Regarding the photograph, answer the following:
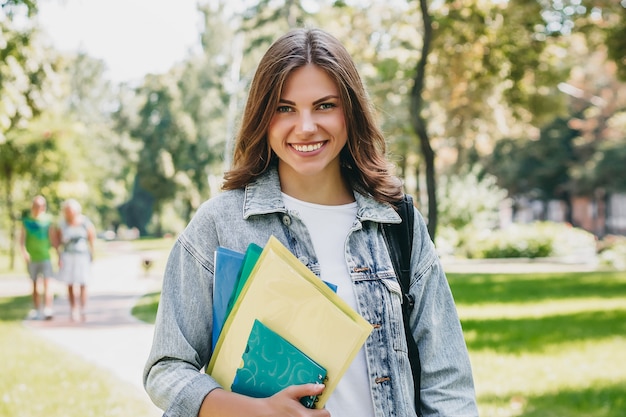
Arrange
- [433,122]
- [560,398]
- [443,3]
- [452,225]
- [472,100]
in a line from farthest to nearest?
1. [452,225]
2. [433,122]
3. [472,100]
4. [443,3]
5. [560,398]

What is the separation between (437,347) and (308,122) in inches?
27.6

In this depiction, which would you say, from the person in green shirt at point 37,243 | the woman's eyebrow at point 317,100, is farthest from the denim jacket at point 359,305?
the person in green shirt at point 37,243

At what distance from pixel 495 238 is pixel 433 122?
4.93 metres

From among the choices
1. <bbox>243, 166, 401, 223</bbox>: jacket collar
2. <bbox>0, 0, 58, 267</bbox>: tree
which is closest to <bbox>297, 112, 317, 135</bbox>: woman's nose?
<bbox>243, 166, 401, 223</bbox>: jacket collar

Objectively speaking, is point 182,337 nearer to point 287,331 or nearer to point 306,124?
point 287,331

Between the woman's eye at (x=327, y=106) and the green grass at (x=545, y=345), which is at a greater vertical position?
the woman's eye at (x=327, y=106)

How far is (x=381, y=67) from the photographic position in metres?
13.8

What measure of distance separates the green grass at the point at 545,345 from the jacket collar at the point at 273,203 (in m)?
4.36

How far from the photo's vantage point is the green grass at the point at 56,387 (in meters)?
6.26

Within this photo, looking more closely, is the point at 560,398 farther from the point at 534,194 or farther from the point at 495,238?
the point at 534,194

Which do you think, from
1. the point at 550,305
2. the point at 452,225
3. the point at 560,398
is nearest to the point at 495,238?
the point at 452,225

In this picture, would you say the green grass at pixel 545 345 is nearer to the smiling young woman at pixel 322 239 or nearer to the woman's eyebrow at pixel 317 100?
the smiling young woman at pixel 322 239

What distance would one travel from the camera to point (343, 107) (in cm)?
211

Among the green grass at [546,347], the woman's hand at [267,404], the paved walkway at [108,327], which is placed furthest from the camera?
the paved walkway at [108,327]
